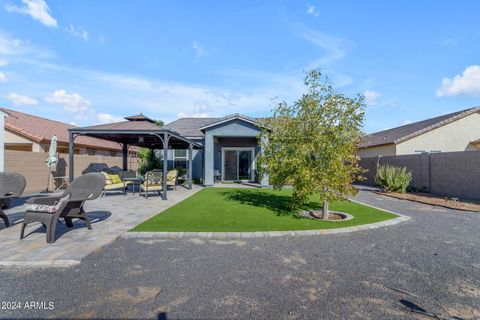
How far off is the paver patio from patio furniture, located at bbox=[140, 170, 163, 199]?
2.46 m

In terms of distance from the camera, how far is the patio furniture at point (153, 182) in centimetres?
1077

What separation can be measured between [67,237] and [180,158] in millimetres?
15042

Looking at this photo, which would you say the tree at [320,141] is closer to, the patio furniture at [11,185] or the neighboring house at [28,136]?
the patio furniture at [11,185]

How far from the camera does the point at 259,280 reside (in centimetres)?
348

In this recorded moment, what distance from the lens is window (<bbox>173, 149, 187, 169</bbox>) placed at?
65.7ft

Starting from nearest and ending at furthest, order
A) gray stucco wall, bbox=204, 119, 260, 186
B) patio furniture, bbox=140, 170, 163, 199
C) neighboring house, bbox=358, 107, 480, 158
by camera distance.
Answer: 1. patio furniture, bbox=140, 170, 163, 199
2. gray stucco wall, bbox=204, 119, 260, 186
3. neighboring house, bbox=358, 107, 480, 158

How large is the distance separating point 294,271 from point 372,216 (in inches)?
190

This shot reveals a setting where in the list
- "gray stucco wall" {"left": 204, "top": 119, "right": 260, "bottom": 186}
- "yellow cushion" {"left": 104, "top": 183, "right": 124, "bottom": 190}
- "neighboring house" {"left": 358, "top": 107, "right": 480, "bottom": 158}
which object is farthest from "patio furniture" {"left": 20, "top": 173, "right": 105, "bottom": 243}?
"neighboring house" {"left": 358, "top": 107, "right": 480, "bottom": 158}

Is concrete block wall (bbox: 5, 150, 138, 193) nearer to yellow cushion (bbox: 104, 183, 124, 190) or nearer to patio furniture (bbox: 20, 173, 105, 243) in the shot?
yellow cushion (bbox: 104, 183, 124, 190)

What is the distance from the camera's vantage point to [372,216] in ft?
24.6

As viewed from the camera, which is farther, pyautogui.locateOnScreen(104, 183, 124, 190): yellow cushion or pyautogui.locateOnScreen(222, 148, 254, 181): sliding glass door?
pyautogui.locateOnScreen(222, 148, 254, 181): sliding glass door

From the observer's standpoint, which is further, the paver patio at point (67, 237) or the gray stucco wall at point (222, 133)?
the gray stucco wall at point (222, 133)

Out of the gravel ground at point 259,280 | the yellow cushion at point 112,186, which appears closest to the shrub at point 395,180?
the gravel ground at point 259,280

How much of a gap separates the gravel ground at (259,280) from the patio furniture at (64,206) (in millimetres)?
1219
